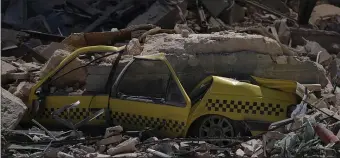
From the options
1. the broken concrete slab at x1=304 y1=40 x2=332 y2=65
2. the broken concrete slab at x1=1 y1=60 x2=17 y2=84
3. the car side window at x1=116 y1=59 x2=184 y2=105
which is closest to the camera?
the car side window at x1=116 y1=59 x2=184 y2=105

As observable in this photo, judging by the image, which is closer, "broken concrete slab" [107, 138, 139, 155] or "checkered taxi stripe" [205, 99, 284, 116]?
"broken concrete slab" [107, 138, 139, 155]

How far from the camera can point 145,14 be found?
14508 millimetres

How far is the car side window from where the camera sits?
881 centimetres

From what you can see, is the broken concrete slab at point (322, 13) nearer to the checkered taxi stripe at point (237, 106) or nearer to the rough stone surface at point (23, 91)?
the checkered taxi stripe at point (237, 106)

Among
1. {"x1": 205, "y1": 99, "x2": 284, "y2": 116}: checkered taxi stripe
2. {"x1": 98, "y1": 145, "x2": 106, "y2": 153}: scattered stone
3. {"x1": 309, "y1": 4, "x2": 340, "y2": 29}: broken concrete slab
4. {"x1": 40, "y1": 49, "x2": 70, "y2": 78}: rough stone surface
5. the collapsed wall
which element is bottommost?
{"x1": 98, "y1": 145, "x2": 106, "y2": 153}: scattered stone

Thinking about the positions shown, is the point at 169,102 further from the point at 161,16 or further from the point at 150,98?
the point at 161,16

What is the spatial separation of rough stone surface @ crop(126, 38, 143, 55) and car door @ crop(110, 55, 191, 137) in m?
0.50

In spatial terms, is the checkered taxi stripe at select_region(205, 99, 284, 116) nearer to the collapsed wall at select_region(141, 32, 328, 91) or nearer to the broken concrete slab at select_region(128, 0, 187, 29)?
the collapsed wall at select_region(141, 32, 328, 91)

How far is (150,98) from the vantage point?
28.7 feet

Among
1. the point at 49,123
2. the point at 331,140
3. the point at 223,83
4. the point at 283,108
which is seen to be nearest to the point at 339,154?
the point at 331,140

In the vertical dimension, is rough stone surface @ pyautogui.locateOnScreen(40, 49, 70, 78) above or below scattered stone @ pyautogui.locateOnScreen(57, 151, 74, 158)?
above

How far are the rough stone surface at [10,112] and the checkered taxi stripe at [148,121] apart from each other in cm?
135

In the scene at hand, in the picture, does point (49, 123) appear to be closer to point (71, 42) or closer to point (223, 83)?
point (71, 42)

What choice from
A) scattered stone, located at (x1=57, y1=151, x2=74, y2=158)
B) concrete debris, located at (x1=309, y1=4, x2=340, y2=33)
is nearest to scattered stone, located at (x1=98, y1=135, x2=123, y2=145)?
scattered stone, located at (x1=57, y1=151, x2=74, y2=158)
